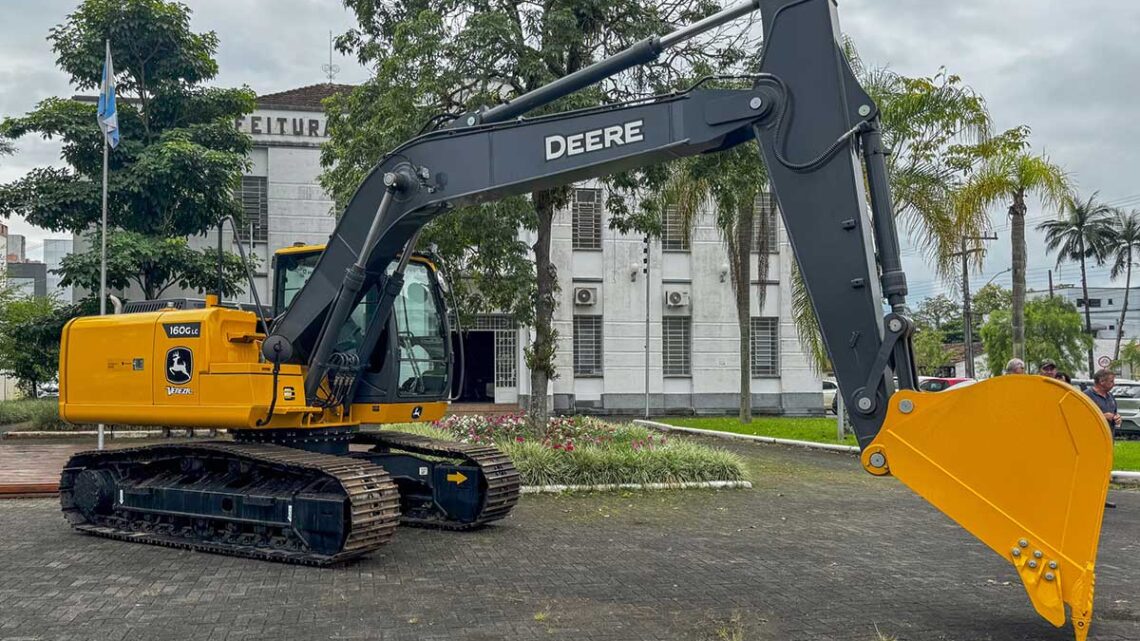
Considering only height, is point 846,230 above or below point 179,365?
above

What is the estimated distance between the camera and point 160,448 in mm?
9445

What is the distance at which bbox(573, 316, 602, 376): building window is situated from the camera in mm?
29344

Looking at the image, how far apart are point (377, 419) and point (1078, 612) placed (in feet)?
20.7

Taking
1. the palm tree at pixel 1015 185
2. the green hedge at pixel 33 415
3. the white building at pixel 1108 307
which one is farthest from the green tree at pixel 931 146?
the white building at pixel 1108 307

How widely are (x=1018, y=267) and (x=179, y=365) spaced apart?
15020 mm

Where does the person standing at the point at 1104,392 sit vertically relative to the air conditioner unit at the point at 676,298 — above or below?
below

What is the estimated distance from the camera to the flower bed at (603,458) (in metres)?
12.8

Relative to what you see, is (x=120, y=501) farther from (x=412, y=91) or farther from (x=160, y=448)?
(x=412, y=91)

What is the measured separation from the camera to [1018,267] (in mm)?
18016

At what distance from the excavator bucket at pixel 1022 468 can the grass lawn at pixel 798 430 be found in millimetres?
11787

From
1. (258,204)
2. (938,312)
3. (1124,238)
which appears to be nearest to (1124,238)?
(1124,238)

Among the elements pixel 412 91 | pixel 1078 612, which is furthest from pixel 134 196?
pixel 1078 612

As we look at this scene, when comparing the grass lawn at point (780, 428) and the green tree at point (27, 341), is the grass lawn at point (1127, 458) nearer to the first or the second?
the grass lawn at point (780, 428)

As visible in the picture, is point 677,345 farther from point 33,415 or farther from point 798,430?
point 33,415
